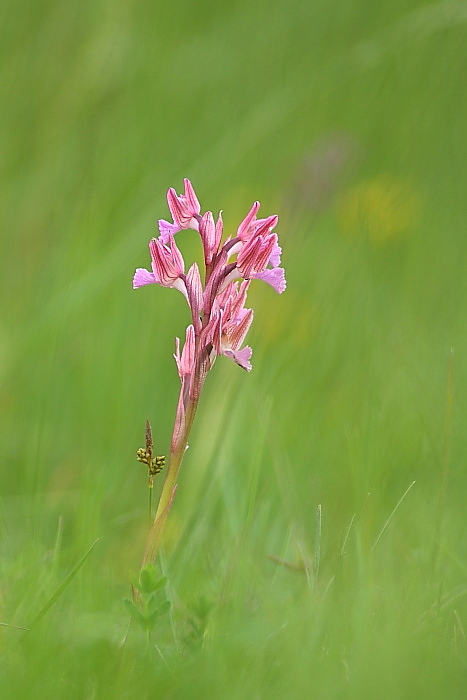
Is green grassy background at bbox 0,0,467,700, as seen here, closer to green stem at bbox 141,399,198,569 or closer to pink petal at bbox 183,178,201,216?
green stem at bbox 141,399,198,569

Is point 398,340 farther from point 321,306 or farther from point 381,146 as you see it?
point 381,146

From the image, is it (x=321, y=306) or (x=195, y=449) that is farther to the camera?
(x=321, y=306)

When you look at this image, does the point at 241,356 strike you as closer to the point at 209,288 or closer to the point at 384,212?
the point at 209,288

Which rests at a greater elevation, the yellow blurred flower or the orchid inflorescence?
the yellow blurred flower

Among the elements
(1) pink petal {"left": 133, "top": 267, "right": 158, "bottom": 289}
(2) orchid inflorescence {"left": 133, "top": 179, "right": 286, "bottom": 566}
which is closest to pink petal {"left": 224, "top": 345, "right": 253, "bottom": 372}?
(2) orchid inflorescence {"left": 133, "top": 179, "right": 286, "bottom": 566}

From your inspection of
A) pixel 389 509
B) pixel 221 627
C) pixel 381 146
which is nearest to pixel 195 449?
pixel 389 509
